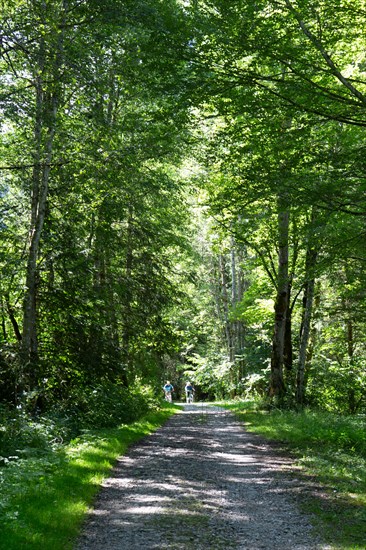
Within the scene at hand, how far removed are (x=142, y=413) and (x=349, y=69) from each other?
39.7 feet

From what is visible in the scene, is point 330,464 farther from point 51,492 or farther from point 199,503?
point 51,492

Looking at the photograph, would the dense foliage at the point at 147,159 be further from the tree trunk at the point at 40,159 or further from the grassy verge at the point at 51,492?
the grassy verge at the point at 51,492

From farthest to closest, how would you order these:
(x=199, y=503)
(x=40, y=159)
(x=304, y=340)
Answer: (x=304, y=340) < (x=40, y=159) < (x=199, y=503)

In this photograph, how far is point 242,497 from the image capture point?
750cm

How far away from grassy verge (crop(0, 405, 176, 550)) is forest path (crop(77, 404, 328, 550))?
21cm

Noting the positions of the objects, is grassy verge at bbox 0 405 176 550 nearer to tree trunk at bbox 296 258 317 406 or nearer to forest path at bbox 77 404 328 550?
forest path at bbox 77 404 328 550

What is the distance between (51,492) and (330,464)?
192 inches

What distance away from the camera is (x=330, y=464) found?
30.0ft

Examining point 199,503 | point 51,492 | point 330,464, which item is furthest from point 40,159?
point 330,464

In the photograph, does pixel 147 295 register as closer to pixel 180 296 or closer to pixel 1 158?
pixel 180 296

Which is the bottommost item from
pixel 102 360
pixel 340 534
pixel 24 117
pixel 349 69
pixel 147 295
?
pixel 340 534

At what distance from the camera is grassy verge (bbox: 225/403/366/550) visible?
6.07 meters

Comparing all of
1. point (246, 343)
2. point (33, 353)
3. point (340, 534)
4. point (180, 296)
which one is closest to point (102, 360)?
point (33, 353)

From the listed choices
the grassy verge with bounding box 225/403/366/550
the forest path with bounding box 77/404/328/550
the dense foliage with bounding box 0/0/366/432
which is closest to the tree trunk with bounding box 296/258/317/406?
the dense foliage with bounding box 0/0/366/432
